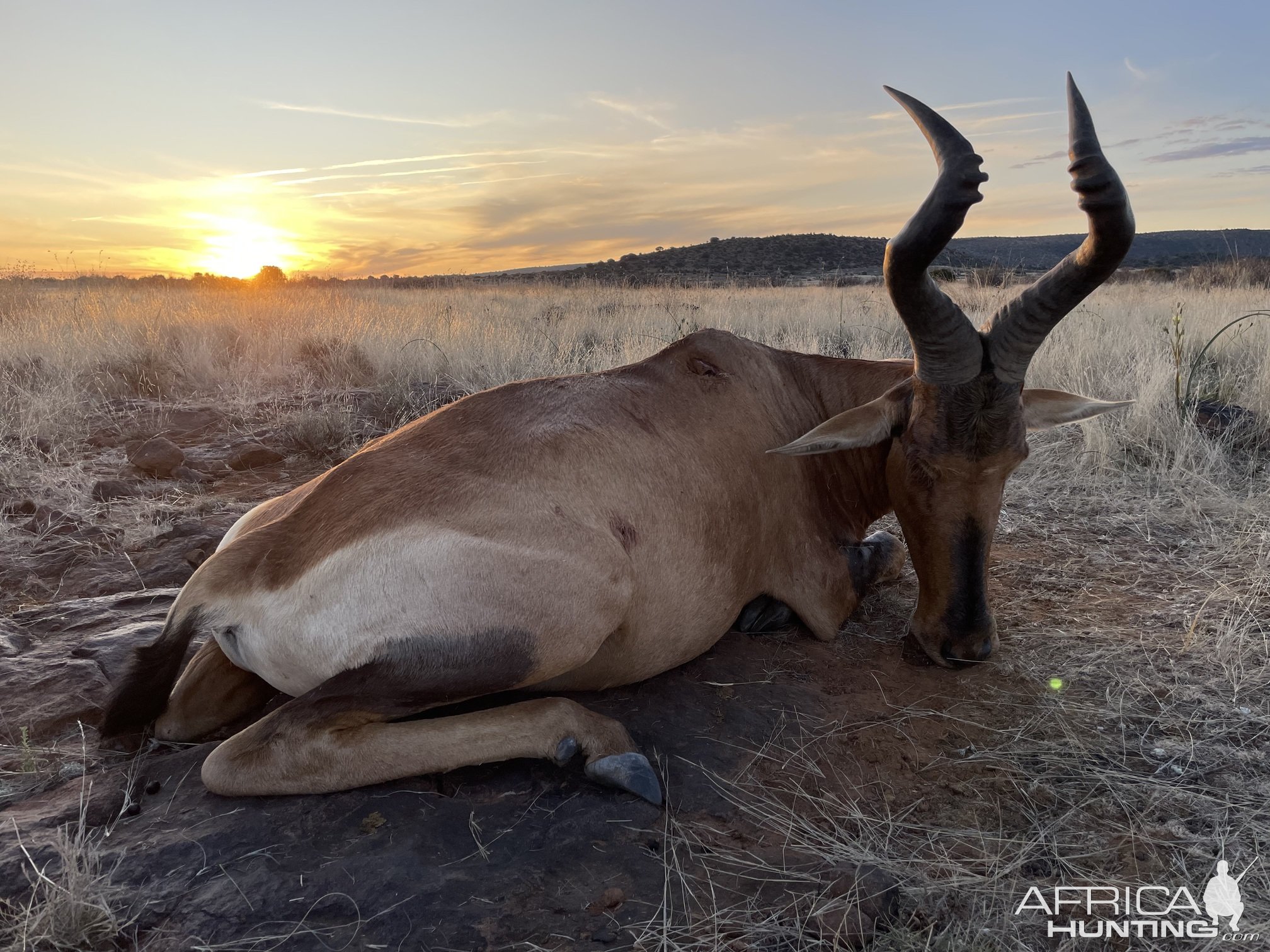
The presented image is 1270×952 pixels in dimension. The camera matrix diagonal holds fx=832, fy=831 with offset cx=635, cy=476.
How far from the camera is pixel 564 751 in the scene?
3.11 meters

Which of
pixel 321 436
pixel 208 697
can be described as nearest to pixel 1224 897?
pixel 208 697

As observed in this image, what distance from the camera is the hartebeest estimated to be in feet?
9.89

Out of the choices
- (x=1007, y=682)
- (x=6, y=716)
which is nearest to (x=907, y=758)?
(x=1007, y=682)

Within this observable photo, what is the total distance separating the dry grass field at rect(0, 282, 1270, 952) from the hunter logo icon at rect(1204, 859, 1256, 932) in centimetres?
4

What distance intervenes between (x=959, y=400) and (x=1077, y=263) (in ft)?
2.38

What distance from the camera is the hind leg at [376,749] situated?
2.92 metres

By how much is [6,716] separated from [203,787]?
1189 mm

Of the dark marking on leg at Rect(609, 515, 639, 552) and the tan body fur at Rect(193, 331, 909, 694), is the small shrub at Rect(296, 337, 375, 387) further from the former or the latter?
the dark marking on leg at Rect(609, 515, 639, 552)

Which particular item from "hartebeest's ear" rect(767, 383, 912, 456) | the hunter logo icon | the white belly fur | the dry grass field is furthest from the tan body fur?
the hunter logo icon

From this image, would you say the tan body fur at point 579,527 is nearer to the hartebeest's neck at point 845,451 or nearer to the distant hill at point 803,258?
the hartebeest's neck at point 845,451

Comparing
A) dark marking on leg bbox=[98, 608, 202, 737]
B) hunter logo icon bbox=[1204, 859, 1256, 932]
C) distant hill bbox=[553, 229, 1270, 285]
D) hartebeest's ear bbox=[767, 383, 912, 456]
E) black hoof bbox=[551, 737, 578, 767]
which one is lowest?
hunter logo icon bbox=[1204, 859, 1256, 932]

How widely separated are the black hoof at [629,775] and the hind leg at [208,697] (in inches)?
62.5

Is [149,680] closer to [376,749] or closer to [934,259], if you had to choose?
[376,749]

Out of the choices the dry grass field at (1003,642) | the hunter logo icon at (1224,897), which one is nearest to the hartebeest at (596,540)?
the dry grass field at (1003,642)
